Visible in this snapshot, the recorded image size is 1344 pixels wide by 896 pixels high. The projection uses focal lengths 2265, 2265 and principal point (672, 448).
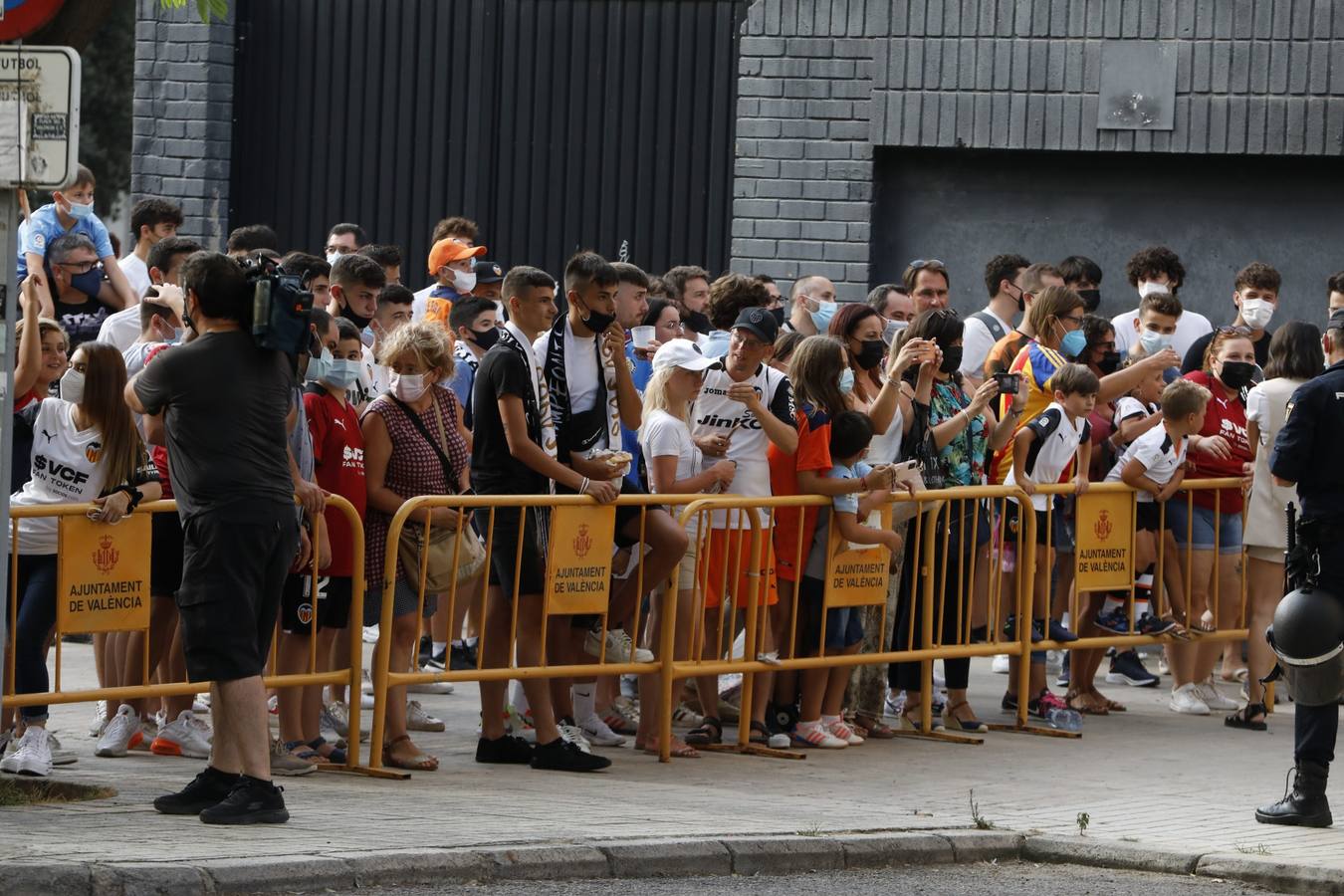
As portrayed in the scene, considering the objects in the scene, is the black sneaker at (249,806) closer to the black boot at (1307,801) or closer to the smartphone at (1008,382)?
the black boot at (1307,801)

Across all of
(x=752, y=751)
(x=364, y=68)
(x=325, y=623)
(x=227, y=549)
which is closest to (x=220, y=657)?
(x=227, y=549)

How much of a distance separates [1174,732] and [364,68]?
8.75 meters

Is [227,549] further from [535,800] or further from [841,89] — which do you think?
[841,89]

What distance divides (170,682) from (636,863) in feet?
8.77

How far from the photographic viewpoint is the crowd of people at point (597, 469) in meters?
7.87

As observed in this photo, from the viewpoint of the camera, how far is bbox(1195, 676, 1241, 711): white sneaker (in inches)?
472

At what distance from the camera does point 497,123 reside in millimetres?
17016

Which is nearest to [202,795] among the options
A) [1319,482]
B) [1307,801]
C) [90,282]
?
[1307,801]

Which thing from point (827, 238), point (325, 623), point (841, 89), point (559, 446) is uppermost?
point (841, 89)

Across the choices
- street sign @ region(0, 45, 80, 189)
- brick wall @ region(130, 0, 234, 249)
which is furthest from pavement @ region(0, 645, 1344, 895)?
brick wall @ region(130, 0, 234, 249)

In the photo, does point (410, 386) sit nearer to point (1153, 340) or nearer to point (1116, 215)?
point (1153, 340)

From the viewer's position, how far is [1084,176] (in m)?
15.7

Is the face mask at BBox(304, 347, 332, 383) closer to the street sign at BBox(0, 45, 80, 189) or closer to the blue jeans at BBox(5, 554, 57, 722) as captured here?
the blue jeans at BBox(5, 554, 57, 722)

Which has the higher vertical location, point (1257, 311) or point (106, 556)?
point (1257, 311)
